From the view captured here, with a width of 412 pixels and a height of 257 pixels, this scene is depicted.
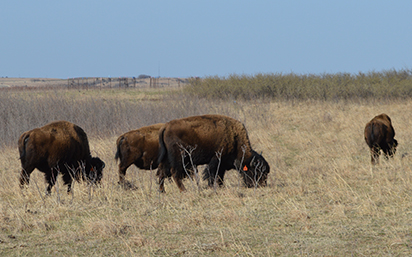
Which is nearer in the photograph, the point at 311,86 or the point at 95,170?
the point at 95,170

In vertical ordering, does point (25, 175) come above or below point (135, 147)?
below

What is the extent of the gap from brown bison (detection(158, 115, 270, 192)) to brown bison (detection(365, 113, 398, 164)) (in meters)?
3.78

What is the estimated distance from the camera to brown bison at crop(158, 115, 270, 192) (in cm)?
733

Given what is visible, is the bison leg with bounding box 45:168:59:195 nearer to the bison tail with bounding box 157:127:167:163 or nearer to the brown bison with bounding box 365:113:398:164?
the bison tail with bounding box 157:127:167:163

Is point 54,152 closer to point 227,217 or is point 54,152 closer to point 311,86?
point 227,217

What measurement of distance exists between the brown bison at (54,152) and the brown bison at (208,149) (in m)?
1.33

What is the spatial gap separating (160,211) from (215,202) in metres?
0.86

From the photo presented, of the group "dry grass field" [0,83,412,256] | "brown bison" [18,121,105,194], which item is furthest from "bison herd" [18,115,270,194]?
"dry grass field" [0,83,412,256]

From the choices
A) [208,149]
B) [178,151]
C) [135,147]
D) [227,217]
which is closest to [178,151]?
[178,151]

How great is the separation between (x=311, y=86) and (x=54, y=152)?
20399 mm

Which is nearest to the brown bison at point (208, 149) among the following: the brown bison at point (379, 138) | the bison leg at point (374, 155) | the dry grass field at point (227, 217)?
the dry grass field at point (227, 217)

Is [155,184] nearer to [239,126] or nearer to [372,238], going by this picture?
[239,126]

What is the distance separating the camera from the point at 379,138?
10.1 m

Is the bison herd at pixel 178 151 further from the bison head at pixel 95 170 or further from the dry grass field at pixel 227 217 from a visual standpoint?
the dry grass field at pixel 227 217
